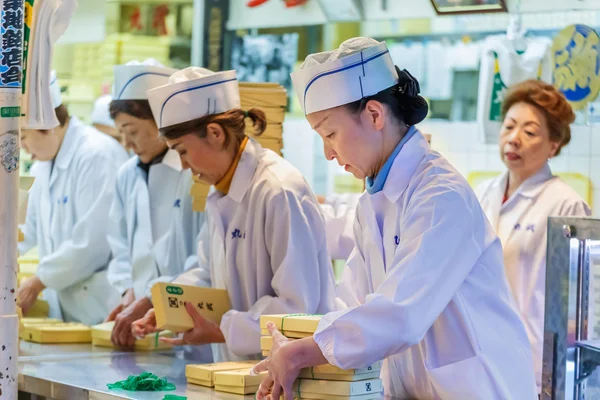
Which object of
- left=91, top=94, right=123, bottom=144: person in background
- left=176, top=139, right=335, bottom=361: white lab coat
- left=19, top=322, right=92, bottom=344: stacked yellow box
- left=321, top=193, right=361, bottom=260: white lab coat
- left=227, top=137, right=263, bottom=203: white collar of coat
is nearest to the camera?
left=176, top=139, right=335, bottom=361: white lab coat

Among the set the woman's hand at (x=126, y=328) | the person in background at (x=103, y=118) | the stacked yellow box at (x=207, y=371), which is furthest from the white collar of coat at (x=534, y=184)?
the person in background at (x=103, y=118)

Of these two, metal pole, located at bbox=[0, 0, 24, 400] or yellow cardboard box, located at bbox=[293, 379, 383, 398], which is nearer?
yellow cardboard box, located at bbox=[293, 379, 383, 398]

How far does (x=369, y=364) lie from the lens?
89.2 inches

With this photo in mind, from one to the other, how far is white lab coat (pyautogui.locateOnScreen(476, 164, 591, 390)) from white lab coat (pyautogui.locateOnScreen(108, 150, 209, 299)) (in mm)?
1440

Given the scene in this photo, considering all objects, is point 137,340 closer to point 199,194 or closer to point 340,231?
point 199,194

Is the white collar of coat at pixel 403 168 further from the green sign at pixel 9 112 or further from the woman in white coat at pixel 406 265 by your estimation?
the green sign at pixel 9 112

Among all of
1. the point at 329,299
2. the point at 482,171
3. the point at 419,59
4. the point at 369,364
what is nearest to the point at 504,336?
the point at 369,364

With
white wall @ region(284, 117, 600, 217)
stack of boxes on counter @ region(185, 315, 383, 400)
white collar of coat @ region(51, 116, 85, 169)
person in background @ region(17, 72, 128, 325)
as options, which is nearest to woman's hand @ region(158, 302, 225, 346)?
stack of boxes on counter @ region(185, 315, 383, 400)

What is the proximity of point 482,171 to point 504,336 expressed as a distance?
4.00m

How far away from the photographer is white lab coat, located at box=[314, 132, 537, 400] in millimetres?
2203

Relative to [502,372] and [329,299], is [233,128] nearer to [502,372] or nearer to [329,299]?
[329,299]

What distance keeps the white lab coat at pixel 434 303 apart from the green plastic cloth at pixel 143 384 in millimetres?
744

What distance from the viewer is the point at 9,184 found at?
2570mm

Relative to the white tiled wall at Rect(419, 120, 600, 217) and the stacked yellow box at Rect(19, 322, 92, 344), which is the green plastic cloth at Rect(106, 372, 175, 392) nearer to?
the stacked yellow box at Rect(19, 322, 92, 344)
